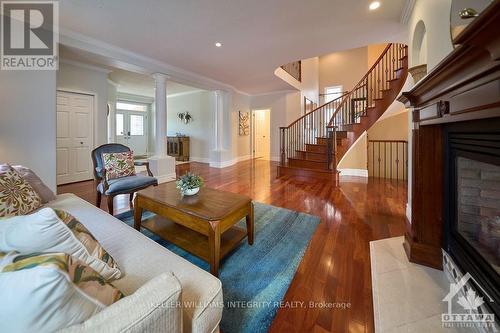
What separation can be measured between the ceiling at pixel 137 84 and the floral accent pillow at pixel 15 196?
423cm

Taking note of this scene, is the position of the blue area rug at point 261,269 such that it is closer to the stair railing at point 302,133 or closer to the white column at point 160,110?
the white column at point 160,110

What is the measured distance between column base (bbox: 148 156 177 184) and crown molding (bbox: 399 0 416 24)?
4773 millimetres

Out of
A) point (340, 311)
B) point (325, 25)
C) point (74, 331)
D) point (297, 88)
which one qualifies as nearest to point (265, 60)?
point (325, 25)

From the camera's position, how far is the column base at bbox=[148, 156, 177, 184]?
15.4 feet

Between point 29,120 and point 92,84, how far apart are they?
212 cm

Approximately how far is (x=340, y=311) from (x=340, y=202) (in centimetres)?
219

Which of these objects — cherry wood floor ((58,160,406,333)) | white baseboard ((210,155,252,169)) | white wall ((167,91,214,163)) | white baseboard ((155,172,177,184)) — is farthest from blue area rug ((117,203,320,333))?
white wall ((167,91,214,163))

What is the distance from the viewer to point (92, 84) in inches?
184

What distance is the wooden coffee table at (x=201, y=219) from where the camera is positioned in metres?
1.52

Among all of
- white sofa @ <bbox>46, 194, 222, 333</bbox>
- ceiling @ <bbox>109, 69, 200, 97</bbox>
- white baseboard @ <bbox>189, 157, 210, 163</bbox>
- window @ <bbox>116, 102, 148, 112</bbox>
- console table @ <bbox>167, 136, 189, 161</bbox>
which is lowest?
white sofa @ <bbox>46, 194, 222, 333</bbox>

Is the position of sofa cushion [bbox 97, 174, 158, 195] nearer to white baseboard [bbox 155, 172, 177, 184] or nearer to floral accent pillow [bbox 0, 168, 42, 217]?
floral accent pillow [bbox 0, 168, 42, 217]

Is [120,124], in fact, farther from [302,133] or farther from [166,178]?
[302,133]

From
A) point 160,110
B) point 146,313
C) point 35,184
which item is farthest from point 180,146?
point 146,313

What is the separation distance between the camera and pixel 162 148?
482cm
